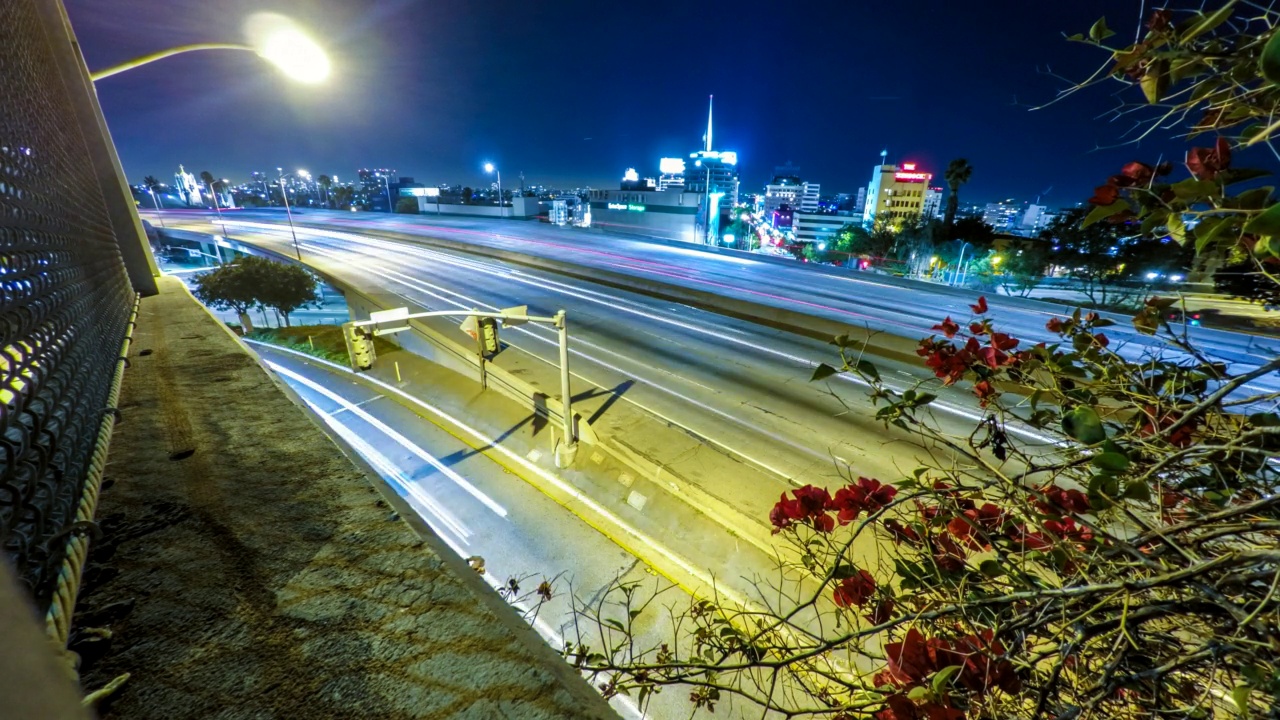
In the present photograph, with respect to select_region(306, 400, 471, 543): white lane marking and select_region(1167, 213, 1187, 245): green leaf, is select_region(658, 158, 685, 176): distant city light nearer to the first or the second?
select_region(306, 400, 471, 543): white lane marking

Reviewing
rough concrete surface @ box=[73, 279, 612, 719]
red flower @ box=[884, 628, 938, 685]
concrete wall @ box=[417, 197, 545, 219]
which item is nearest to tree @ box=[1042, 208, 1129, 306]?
red flower @ box=[884, 628, 938, 685]

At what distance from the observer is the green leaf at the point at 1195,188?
1573 millimetres

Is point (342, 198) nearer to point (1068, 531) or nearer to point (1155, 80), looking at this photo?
point (1155, 80)

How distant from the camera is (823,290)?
75.5 ft

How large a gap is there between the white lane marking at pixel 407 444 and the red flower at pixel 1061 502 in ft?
39.4

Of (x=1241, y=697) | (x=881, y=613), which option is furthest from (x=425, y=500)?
(x=1241, y=697)

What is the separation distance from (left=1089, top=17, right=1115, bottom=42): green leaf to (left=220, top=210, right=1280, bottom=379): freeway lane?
31.2ft

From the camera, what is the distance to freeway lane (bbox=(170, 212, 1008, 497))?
394 inches

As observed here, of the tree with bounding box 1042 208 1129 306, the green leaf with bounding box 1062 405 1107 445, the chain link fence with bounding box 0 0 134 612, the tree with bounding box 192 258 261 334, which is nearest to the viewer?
the chain link fence with bounding box 0 0 134 612

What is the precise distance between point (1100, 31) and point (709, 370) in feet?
40.0

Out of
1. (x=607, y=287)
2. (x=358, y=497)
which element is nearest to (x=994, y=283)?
(x=607, y=287)

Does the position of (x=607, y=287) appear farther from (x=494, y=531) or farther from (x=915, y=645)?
(x=915, y=645)

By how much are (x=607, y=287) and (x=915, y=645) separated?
923 inches

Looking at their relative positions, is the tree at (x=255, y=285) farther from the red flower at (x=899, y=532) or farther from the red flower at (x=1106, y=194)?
the red flower at (x=1106, y=194)
